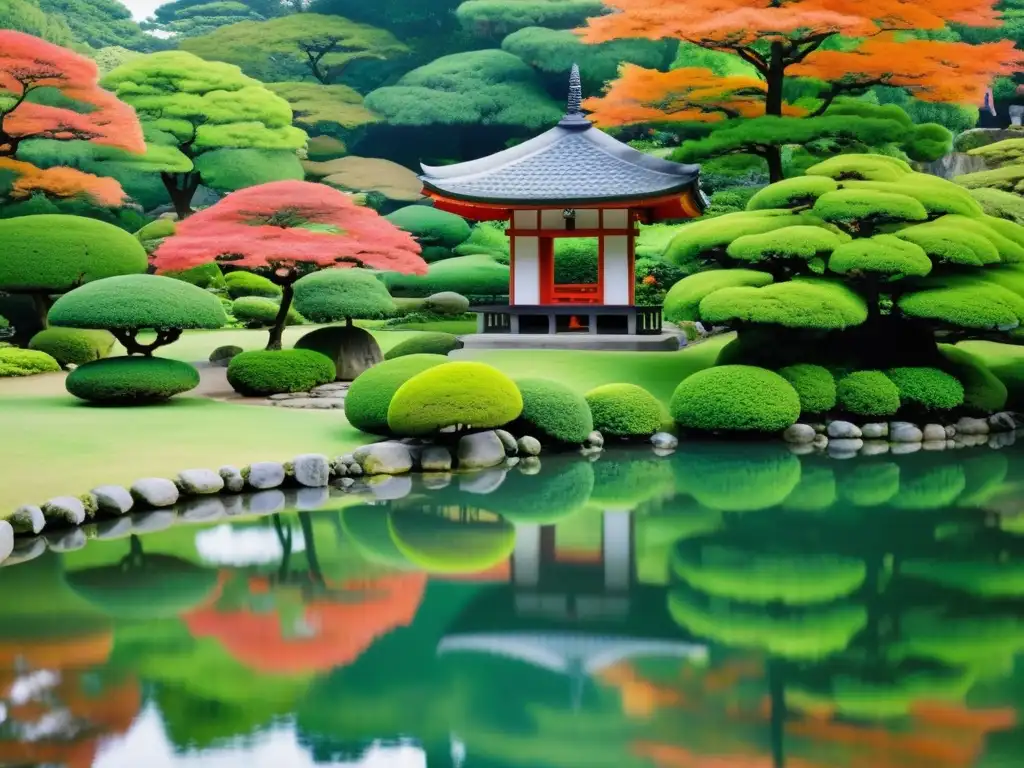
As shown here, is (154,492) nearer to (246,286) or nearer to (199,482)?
(199,482)

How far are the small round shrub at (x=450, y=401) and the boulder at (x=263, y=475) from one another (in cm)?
136

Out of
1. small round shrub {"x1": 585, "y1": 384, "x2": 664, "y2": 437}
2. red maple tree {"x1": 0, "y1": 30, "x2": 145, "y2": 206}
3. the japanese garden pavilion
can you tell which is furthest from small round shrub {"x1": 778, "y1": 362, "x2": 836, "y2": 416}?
red maple tree {"x1": 0, "y1": 30, "x2": 145, "y2": 206}

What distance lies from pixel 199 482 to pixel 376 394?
8.02 ft

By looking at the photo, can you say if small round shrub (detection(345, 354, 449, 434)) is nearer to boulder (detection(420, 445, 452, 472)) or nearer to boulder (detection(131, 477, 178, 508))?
boulder (detection(420, 445, 452, 472))

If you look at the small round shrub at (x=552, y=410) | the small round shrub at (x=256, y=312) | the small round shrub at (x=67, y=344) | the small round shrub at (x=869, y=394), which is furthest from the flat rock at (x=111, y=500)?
the small round shrub at (x=256, y=312)

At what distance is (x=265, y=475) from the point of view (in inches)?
369

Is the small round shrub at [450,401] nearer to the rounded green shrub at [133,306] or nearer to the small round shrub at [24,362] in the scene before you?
the rounded green shrub at [133,306]

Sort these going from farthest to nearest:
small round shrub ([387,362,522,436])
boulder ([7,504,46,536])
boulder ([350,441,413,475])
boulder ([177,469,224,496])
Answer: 1. small round shrub ([387,362,522,436])
2. boulder ([350,441,413,475])
3. boulder ([177,469,224,496])
4. boulder ([7,504,46,536])

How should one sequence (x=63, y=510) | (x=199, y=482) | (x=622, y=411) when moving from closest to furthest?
(x=63, y=510) < (x=199, y=482) < (x=622, y=411)

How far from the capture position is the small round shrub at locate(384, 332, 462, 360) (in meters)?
15.6

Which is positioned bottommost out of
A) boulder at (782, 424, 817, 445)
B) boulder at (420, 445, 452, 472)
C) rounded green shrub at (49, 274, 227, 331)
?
boulder at (782, 424, 817, 445)

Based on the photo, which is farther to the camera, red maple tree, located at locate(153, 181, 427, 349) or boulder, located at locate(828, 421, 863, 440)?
red maple tree, located at locate(153, 181, 427, 349)

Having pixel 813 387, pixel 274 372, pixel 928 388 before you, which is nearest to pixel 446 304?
pixel 274 372

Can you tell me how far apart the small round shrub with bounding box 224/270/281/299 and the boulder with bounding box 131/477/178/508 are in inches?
597
